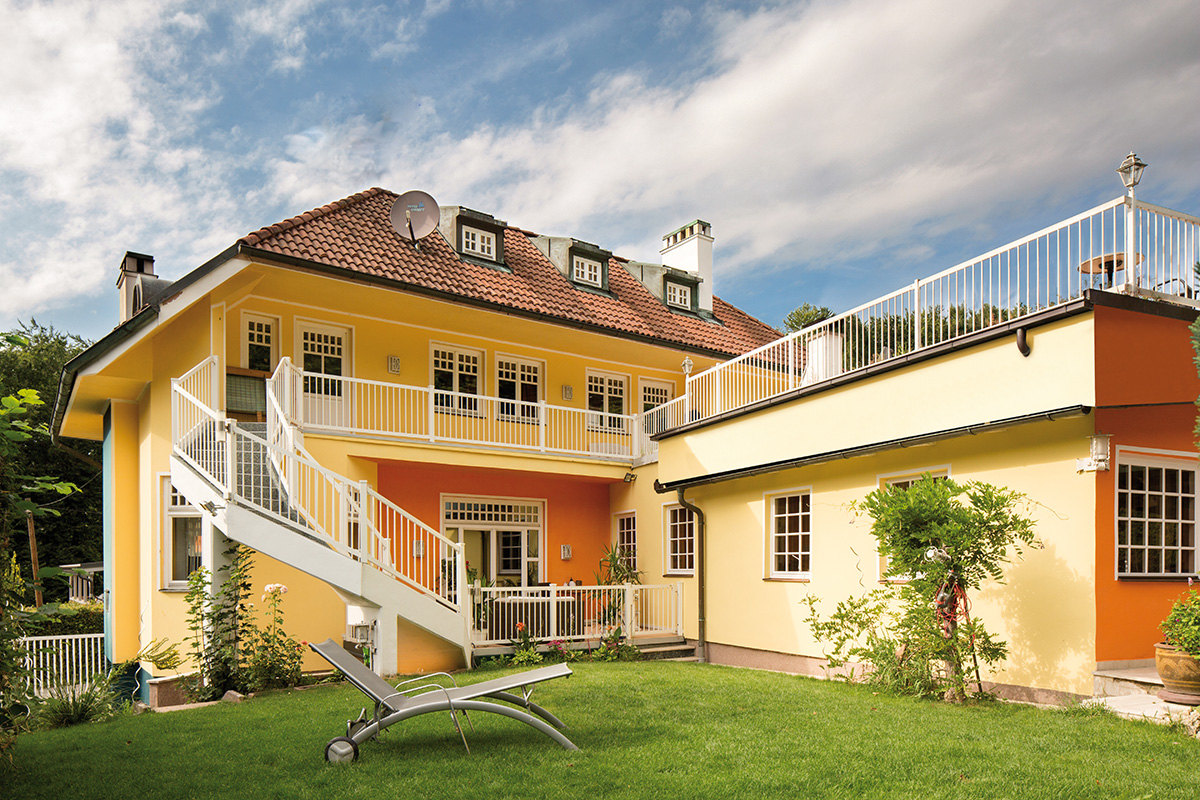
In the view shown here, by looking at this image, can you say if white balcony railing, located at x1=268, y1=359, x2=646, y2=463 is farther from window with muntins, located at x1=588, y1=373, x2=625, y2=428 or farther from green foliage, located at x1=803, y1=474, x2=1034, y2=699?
green foliage, located at x1=803, y1=474, x2=1034, y2=699

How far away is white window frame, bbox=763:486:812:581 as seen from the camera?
11.9m

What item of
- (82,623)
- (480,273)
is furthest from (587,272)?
(82,623)

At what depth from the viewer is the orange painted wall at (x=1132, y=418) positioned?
7715mm

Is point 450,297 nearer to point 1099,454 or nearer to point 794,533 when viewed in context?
point 794,533

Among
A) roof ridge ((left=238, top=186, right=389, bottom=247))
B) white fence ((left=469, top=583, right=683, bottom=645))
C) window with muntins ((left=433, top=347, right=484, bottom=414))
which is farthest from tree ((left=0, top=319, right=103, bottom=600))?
white fence ((left=469, top=583, right=683, bottom=645))

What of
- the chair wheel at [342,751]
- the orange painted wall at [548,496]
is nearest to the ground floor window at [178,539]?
the orange painted wall at [548,496]

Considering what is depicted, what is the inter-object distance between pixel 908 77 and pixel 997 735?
29.6 ft

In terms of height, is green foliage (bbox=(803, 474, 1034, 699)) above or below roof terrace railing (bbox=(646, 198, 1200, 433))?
below

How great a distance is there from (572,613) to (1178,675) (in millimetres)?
8775

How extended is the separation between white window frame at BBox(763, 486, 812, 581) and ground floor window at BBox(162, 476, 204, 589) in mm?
9594

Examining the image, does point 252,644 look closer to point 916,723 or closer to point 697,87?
point 916,723

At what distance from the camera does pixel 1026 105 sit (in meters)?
12.1

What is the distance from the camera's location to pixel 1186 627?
21.1 feet

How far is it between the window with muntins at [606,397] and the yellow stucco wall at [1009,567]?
5.24 metres
